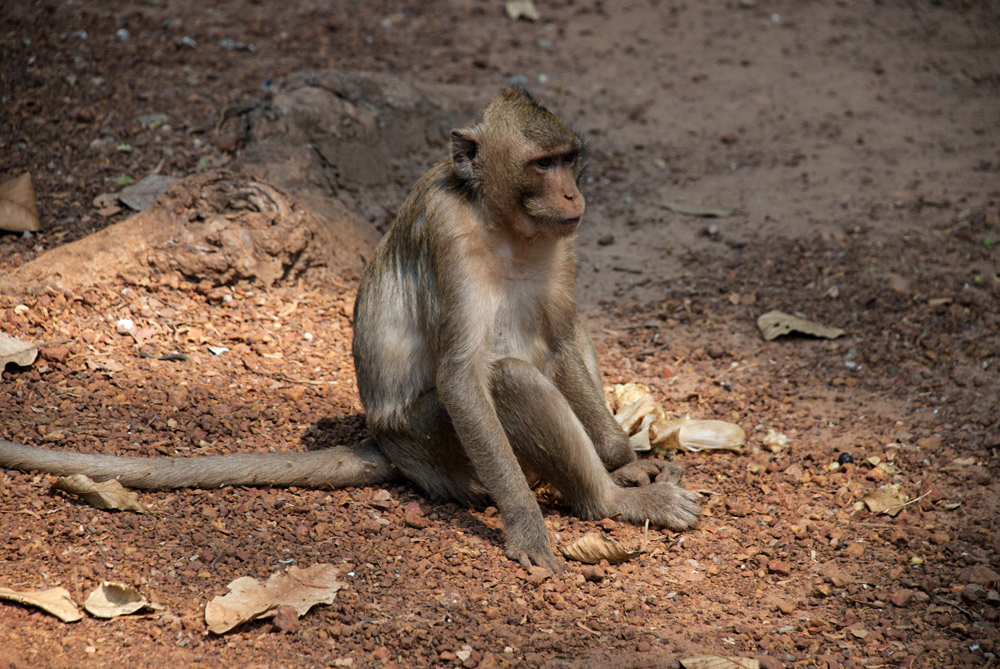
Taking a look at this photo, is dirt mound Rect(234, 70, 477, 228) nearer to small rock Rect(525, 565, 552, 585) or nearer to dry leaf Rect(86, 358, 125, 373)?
dry leaf Rect(86, 358, 125, 373)

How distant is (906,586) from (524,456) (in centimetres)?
206

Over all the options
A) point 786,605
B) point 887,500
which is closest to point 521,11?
point 887,500

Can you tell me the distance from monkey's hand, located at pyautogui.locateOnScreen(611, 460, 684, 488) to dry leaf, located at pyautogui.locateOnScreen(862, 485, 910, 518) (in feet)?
3.61

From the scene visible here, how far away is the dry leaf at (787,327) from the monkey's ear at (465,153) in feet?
11.2

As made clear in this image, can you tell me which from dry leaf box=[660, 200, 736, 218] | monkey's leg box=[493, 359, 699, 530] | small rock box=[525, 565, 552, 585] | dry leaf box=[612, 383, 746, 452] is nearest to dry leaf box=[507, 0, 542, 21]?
dry leaf box=[660, 200, 736, 218]

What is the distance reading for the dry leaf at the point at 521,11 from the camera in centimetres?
1301

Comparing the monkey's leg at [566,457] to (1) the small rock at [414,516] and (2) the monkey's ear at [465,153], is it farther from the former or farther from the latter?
(2) the monkey's ear at [465,153]

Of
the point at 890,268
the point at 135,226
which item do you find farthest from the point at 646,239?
the point at 135,226

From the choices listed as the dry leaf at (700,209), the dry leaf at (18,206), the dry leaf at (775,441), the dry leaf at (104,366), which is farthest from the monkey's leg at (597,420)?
the dry leaf at (18,206)

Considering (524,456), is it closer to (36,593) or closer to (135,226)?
(36,593)

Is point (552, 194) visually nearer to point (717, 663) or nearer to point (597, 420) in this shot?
point (597, 420)

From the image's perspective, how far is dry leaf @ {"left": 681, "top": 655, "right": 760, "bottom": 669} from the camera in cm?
389

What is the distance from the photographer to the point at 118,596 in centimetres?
402

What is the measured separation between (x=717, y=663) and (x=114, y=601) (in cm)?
266
